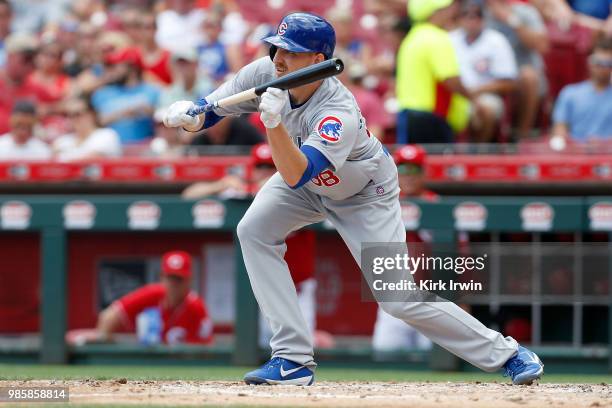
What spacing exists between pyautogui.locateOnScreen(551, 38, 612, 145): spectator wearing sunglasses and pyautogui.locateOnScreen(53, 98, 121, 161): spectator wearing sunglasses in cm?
310

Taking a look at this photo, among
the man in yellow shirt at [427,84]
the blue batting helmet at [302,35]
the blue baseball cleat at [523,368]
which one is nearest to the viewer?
the blue batting helmet at [302,35]

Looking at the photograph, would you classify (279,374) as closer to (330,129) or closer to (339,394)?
(339,394)

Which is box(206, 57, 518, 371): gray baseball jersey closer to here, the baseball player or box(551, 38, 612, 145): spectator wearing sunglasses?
the baseball player

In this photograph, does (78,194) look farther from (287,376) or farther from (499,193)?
(287,376)

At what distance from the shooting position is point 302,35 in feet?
15.8

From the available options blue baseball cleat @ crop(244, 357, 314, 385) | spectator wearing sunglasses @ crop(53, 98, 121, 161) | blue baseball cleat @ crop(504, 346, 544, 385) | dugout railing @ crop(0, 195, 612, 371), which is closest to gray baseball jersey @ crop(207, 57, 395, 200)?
blue baseball cleat @ crop(244, 357, 314, 385)

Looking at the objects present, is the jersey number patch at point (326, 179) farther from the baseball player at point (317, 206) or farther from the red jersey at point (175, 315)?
the red jersey at point (175, 315)

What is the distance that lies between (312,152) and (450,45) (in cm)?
374

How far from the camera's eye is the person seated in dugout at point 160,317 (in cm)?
764

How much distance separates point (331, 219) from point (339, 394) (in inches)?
31.5

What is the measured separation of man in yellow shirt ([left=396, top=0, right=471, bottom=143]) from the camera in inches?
317

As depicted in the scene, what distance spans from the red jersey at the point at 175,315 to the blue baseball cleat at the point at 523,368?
2.95 meters

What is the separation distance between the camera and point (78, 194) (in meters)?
8.03

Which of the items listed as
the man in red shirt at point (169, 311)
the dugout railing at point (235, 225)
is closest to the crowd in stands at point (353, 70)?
the dugout railing at point (235, 225)
